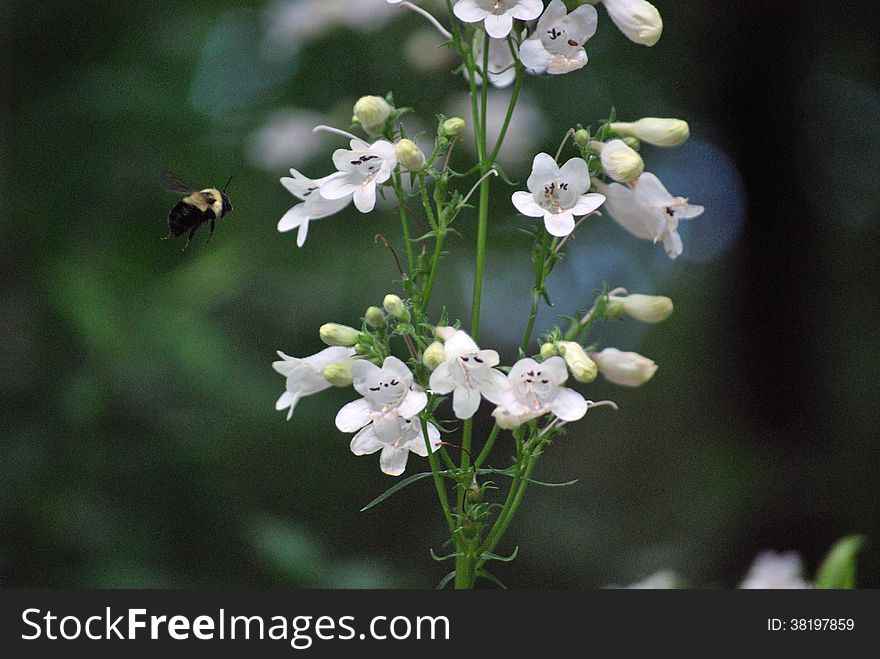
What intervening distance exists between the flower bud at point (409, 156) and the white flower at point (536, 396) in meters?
0.51

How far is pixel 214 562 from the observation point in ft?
15.3

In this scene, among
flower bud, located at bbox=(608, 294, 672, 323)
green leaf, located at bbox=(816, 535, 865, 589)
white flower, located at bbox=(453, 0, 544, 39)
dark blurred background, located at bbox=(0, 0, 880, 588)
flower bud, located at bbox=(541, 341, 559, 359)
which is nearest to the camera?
white flower, located at bbox=(453, 0, 544, 39)

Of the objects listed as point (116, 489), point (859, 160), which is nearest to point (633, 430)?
point (859, 160)

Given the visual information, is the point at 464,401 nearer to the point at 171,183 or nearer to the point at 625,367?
the point at 625,367

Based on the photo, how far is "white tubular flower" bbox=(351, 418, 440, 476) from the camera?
204 cm

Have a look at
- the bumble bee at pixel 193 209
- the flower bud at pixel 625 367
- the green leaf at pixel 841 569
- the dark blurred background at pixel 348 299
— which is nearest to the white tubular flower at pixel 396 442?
the flower bud at pixel 625 367

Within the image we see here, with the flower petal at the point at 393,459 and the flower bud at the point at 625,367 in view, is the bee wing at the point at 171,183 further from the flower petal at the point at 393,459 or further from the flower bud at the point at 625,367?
the flower bud at the point at 625,367

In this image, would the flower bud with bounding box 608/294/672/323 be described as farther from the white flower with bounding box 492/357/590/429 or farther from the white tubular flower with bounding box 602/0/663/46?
the white tubular flower with bounding box 602/0/663/46

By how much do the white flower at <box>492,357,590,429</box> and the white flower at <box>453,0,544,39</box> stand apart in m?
0.72

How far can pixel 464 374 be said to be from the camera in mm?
1893

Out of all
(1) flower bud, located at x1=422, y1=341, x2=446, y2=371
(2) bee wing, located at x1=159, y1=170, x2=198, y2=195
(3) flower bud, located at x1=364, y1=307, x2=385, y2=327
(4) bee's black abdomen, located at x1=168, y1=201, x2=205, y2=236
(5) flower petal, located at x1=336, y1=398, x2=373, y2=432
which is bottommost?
(5) flower petal, located at x1=336, y1=398, x2=373, y2=432

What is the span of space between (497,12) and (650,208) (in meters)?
0.62

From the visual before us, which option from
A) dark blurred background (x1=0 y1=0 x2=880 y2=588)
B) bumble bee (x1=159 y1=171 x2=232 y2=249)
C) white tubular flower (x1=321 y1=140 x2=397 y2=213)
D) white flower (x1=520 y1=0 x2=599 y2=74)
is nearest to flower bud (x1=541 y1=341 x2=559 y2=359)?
white tubular flower (x1=321 y1=140 x2=397 y2=213)

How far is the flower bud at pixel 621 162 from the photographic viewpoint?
209cm
